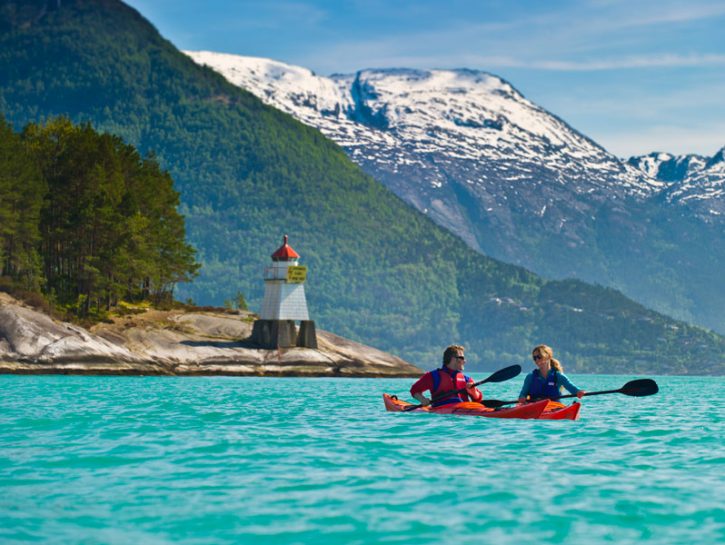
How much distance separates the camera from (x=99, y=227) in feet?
292

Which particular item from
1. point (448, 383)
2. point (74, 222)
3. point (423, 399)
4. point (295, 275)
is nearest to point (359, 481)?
point (448, 383)

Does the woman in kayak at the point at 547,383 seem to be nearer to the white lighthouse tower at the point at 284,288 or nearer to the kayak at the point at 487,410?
the kayak at the point at 487,410

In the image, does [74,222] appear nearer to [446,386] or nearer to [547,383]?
[446,386]

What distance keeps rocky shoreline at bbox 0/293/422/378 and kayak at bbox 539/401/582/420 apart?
161 feet

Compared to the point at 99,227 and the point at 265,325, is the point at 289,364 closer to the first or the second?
the point at 265,325

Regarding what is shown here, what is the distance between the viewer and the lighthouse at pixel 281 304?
311 feet

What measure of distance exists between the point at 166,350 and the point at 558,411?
55.5m

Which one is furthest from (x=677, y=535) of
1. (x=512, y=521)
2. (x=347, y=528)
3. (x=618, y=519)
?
(x=347, y=528)

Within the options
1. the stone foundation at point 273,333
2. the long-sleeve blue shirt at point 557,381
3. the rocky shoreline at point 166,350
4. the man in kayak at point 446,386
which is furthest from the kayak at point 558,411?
the stone foundation at point 273,333

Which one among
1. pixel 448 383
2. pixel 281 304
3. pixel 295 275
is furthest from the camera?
pixel 295 275

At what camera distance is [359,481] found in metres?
20.0

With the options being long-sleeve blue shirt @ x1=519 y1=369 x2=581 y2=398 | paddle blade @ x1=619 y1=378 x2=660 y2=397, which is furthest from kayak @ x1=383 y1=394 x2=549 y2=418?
paddle blade @ x1=619 y1=378 x2=660 y2=397

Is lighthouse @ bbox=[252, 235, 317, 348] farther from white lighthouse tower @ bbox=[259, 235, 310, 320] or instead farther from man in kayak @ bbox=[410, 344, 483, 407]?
man in kayak @ bbox=[410, 344, 483, 407]

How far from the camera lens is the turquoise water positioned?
626 inches
